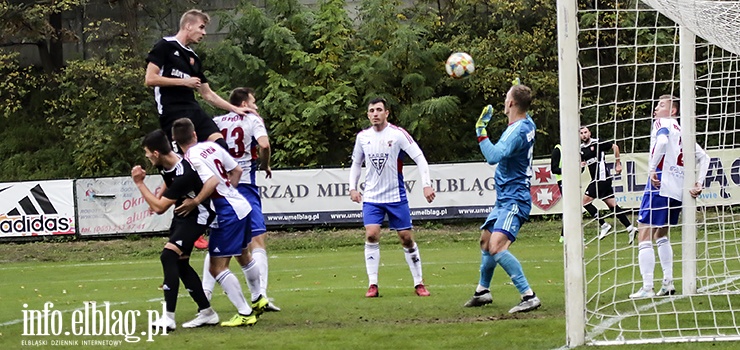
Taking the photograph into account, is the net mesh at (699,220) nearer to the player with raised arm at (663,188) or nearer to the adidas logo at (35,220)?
the player with raised arm at (663,188)

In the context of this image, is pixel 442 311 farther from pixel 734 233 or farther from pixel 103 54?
pixel 103 54

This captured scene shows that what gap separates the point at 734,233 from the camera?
12227 mm

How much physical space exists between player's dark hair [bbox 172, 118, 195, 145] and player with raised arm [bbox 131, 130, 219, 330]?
0.15m

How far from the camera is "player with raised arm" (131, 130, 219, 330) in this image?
8.42 meters

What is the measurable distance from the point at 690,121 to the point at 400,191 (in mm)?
3253

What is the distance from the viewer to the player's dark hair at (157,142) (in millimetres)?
8344

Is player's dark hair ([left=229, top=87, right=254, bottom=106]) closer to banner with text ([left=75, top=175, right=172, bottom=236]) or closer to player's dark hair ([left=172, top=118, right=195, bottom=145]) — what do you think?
player's dark hair ([left=172, top=118, right=195, bottom=145])

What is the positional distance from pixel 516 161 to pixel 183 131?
10.4 ft

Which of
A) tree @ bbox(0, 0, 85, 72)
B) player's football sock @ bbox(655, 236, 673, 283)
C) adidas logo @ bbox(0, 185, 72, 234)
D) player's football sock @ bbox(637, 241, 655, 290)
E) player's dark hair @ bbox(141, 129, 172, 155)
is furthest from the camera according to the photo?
tree @ bbox(0, 0, 85, 72)

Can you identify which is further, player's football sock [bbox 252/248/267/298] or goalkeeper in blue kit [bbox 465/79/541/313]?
player's football sock [bbox 252/248/267/298]

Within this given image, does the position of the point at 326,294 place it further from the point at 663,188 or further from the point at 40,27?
the point at 40,27

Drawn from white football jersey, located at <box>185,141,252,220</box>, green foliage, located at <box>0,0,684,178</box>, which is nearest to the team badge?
green foliage, located at <box>0,0,684,178</box>

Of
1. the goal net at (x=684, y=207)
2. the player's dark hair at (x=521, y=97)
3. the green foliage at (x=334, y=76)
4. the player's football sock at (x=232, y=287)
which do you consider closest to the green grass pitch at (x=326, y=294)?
the player's football sock at (x=232, y=287)

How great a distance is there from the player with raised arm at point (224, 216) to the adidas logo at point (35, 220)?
14.9 m
